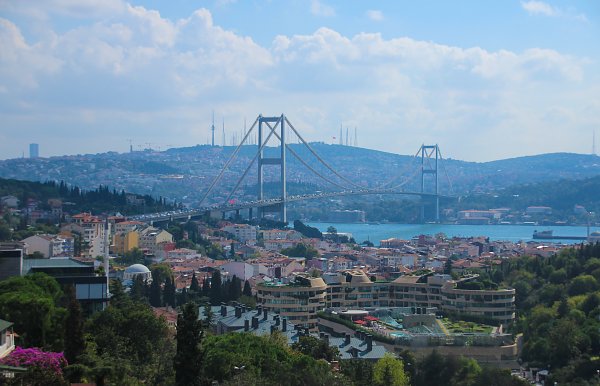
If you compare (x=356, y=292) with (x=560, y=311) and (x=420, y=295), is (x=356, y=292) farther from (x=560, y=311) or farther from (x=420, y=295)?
(x=560, y=311)

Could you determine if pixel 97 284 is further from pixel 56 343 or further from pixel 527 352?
pixel 527 352

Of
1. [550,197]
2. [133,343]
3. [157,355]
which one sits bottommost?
[157,355]

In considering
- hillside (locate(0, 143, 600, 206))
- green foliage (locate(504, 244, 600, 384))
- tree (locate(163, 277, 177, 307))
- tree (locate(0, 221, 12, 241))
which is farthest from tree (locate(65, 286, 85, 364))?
hillside (locate(0, 143, 600, 206))

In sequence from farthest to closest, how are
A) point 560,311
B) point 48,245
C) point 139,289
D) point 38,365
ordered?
point 48,245 < point 139,289 < point 560,311 < point 38,365

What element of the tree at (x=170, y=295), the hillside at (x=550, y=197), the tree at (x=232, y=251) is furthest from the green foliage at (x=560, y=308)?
the hillside at (x=550, y=197)

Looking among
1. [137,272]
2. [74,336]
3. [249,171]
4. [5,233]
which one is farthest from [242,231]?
[249,171]

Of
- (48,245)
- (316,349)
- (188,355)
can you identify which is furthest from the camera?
(48,245)
